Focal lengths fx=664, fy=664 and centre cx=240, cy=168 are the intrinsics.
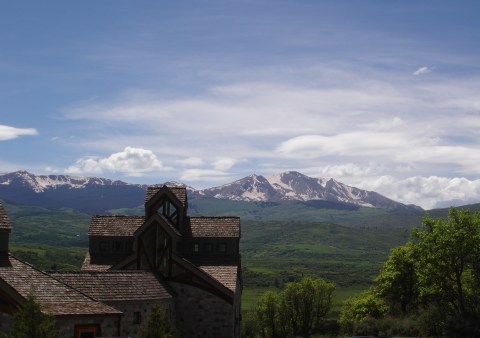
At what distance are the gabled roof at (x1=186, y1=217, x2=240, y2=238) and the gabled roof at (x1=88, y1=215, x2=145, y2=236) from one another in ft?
15.3

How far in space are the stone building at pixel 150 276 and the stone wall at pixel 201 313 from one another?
0.08 m

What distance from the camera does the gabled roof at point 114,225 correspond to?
60625 mm

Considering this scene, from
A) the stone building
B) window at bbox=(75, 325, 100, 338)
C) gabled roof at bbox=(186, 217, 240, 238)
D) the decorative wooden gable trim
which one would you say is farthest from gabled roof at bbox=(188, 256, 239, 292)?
window at bbox=(75, 325, 100, 338)

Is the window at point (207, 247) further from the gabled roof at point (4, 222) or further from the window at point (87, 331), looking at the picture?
the window at point (87, 331)

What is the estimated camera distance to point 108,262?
2377 inches

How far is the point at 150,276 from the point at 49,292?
12032 millimetres

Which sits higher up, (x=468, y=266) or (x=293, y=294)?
(x=468, y=266)

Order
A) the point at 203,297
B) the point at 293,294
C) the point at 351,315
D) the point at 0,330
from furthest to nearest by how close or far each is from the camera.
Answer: the point at 293,294 < the point at 351,315 < the point at 203,297 < the point at 0,330

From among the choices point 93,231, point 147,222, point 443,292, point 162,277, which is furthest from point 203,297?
point 443,292

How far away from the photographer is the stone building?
40375 mm

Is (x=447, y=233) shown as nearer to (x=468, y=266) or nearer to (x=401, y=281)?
(x=468, y=266)

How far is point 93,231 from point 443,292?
105ft

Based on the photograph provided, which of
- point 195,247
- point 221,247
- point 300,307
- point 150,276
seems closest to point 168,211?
point 195,247

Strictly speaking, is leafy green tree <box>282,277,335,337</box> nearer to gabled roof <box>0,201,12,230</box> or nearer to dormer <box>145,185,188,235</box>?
dormer <box>145,185,188,235</box>
